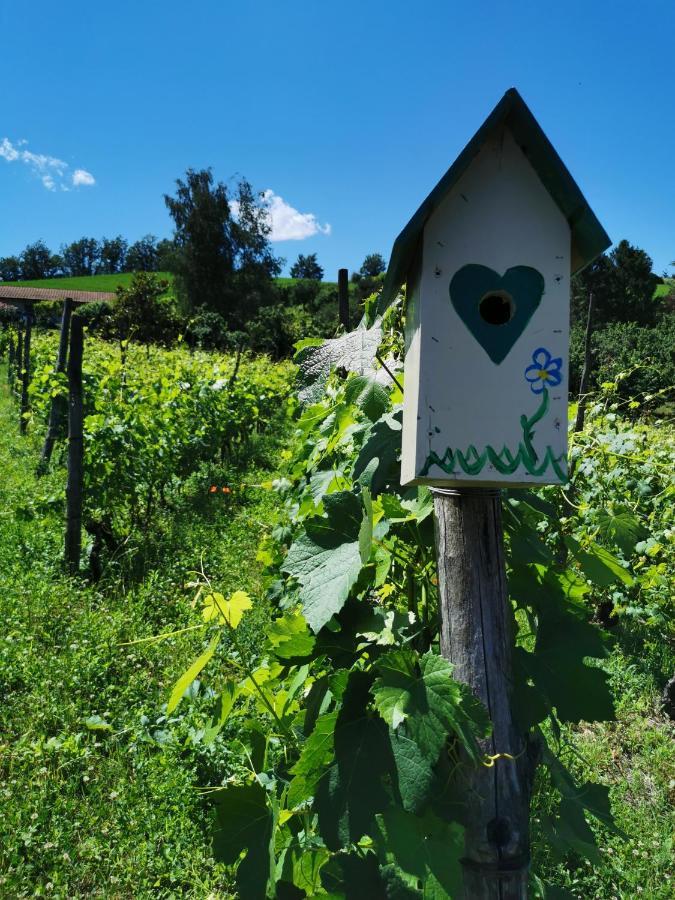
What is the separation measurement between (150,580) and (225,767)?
2.06 meters

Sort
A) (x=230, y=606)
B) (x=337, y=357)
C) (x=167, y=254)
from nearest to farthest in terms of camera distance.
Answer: (x=230, y=606) < (x=337, y=357) < (x=167, y=254)

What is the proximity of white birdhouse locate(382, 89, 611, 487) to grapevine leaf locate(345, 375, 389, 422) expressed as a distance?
0.30 metres

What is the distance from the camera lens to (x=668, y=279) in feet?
160

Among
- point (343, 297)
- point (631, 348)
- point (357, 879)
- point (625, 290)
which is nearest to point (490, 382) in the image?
point (357, 879)

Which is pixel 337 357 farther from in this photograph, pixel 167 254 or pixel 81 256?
pixel 81 256

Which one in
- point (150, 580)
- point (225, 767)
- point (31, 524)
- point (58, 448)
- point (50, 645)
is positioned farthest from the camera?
point (58, 448)

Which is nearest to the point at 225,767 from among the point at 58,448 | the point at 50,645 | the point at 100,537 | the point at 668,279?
the point at 50,645

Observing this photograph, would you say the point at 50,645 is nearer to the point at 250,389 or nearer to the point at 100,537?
the point at 100,537

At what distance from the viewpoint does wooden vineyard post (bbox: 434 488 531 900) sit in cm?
118

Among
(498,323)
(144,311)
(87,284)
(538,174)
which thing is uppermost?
(87,284)

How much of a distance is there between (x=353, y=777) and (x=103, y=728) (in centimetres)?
229

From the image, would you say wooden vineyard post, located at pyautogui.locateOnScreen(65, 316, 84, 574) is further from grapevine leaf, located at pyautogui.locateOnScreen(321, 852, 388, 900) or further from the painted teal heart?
the painted teal heart

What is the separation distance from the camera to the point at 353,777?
3.81 ft

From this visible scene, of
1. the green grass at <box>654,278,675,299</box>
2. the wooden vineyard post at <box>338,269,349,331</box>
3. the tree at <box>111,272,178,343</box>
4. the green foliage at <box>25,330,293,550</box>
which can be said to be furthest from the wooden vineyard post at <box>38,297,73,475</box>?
the green grass at <box>654,278,675,299</box>
